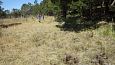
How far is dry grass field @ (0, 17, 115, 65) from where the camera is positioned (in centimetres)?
1850

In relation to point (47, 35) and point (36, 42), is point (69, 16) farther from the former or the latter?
point (36, 42)

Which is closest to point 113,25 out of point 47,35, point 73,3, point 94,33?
point 94,33

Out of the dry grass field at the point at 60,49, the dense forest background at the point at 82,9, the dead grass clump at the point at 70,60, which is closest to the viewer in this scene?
the dead grass clump at the point at 70,60

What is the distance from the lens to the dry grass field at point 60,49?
1850cm

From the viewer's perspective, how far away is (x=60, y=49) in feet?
71.2

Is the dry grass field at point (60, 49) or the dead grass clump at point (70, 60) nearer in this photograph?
the dead grass clump at point (70, 60)

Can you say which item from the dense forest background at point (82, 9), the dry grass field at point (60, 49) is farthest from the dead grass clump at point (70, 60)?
the dense forest background at point (82, 9)

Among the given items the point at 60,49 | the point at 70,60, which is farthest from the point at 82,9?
the point at 70,60

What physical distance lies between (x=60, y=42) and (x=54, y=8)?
9010 millimetres

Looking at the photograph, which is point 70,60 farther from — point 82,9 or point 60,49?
point 82,9

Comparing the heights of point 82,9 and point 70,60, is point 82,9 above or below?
above

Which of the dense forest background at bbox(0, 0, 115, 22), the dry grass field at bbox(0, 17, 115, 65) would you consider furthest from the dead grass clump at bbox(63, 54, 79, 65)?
the dense forest background at bbox(0, 0, 115, 22)

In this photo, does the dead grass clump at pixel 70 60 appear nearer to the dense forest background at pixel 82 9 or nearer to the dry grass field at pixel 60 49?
the dry grass field at pixel 60 49

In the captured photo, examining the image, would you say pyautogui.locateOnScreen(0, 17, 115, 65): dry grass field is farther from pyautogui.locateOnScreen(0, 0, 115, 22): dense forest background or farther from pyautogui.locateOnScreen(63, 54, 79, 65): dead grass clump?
pyautogui.locateOnScreen(0, 0, 115, 22): dense forest background
